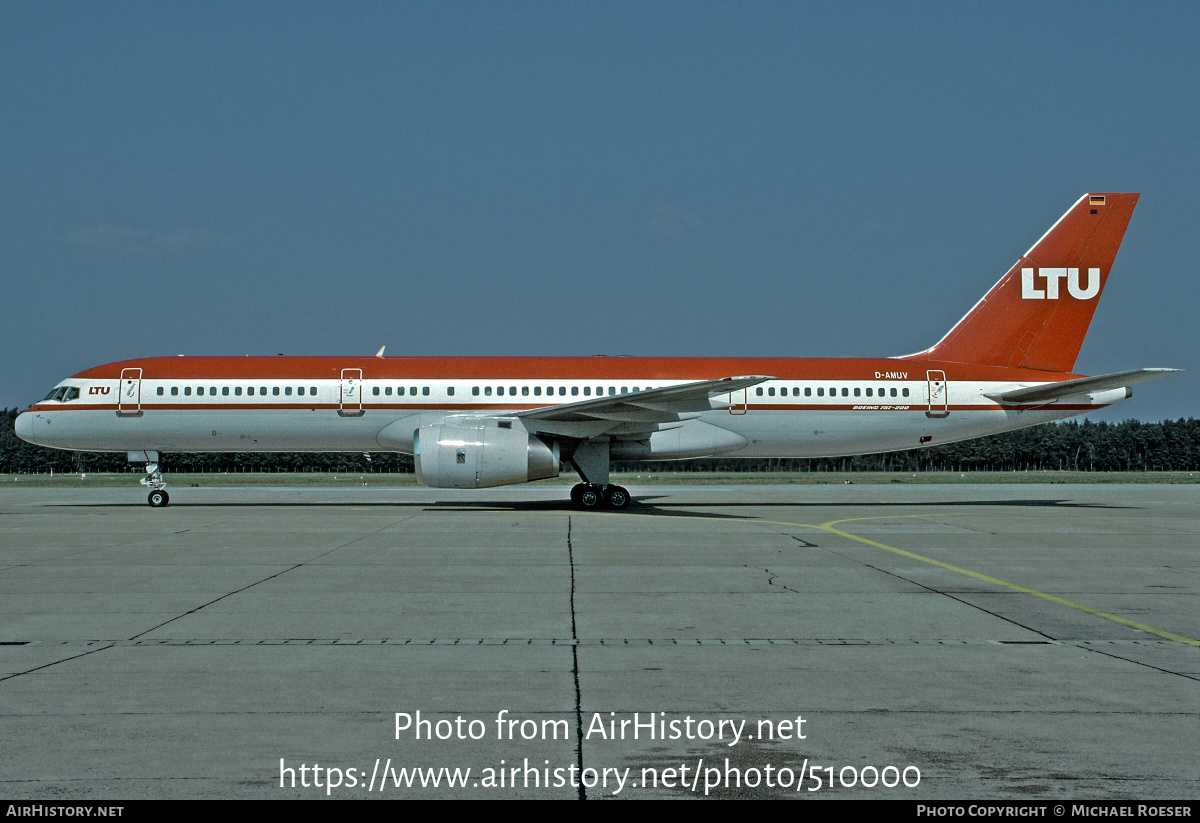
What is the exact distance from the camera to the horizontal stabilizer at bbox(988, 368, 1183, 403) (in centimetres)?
2348

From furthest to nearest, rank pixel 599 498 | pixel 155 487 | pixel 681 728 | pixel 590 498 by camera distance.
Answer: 1. pixel 155 487
2. pixel 599 498
3. pixel 590 498
4. pixel 681 728

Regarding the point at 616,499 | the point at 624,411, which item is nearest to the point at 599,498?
the point at 616,499

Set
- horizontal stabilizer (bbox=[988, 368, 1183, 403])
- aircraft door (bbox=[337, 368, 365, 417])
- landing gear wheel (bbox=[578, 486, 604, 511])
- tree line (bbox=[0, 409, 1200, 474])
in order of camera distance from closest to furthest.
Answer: horizontal stabilizer (bbox=[988, 368, 1183, 403])
landing gear wheel (bbox=[578, 486, 604, 511])
aircraft door (bbox=[337, 368, 365, 417])
tree line (bbox=[0, 409, 1200, 474])

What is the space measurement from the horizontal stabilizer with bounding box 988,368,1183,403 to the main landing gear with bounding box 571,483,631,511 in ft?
35.0

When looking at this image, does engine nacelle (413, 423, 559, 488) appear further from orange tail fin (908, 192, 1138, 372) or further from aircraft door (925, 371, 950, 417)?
orange tail fin (908, 192, 1138, 372)

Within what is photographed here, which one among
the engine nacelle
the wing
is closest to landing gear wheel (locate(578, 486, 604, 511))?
the wing

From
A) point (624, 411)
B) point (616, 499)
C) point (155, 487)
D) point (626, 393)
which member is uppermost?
point (626, 393)

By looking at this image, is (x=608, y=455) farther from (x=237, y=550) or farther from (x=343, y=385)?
(x=237, y=550)

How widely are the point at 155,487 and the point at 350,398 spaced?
6.15m

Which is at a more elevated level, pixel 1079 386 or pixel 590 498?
pixel 1079 386

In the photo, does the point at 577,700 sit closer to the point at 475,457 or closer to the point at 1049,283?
the point at 475,457

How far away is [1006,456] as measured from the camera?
351 ft

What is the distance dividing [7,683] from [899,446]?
2437cm
